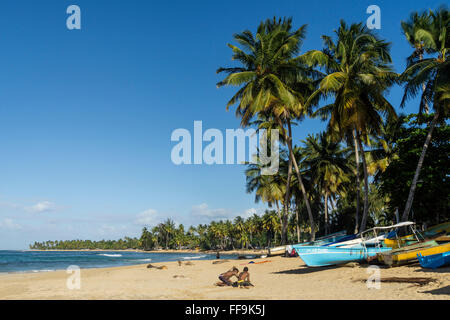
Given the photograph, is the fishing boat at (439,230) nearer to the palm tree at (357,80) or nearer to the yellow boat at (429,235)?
the yellow boat at (429,235)

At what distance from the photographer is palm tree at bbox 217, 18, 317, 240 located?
2412 cm

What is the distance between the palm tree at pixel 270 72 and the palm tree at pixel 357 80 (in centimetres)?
183

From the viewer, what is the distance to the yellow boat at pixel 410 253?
43.9 feet

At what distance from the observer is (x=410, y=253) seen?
13875mm

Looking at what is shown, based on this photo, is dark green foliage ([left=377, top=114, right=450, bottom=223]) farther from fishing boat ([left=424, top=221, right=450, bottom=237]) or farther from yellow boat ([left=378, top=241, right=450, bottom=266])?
yellow boat ([left=378, top=241, right=450, bottom=266])

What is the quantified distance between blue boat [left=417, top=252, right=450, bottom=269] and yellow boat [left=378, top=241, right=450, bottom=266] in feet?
3.35

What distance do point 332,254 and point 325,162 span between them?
1996 centimetres

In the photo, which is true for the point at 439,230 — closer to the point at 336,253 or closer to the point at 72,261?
Answer: the point at 336,253

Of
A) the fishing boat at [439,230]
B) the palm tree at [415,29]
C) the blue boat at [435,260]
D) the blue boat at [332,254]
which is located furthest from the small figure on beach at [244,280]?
the palm tree at [415,29]

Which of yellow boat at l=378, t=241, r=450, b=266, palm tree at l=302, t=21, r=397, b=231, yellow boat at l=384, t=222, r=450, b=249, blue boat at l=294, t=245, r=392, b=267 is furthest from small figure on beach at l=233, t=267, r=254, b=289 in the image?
palm tree at l=302, t=21, r=397, b=231
